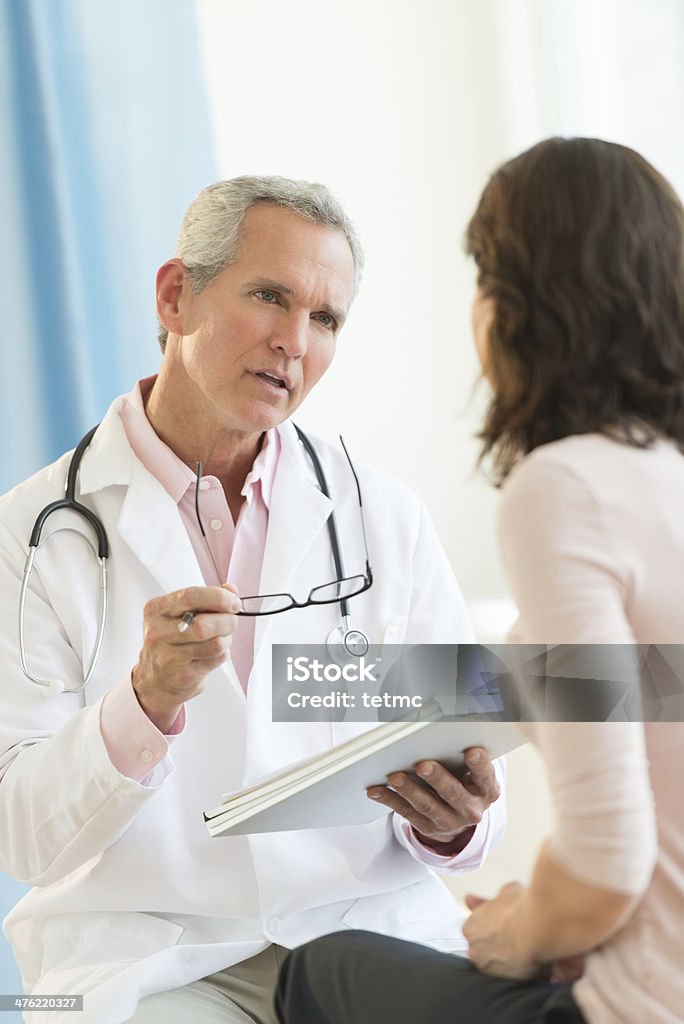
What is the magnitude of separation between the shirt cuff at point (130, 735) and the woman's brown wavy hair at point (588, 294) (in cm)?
52

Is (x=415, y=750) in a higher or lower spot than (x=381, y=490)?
higher

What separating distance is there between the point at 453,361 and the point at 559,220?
1.93 metres

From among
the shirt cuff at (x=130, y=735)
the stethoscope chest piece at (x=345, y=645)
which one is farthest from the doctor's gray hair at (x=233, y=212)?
the shirt cuff at (x=130, y=735)

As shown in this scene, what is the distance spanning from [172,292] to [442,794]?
0.79 metres

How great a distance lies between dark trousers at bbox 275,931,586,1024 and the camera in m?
0.69

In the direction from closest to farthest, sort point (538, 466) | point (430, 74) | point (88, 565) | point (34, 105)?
point (538, 466) → point (88, 565) → point (34, 105) → point (430, 74)

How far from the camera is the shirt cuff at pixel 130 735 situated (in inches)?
43.2

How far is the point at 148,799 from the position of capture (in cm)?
115

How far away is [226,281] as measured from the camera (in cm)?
142

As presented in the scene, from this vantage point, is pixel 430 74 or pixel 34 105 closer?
pixel 34 105

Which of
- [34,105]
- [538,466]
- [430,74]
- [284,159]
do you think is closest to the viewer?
[538,466]

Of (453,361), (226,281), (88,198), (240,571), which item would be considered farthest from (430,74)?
(240,571)

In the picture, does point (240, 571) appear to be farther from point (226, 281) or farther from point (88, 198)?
point (88, 198)

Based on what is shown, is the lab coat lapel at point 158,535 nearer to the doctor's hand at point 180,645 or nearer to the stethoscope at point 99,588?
the stethoscope at point 99,588
